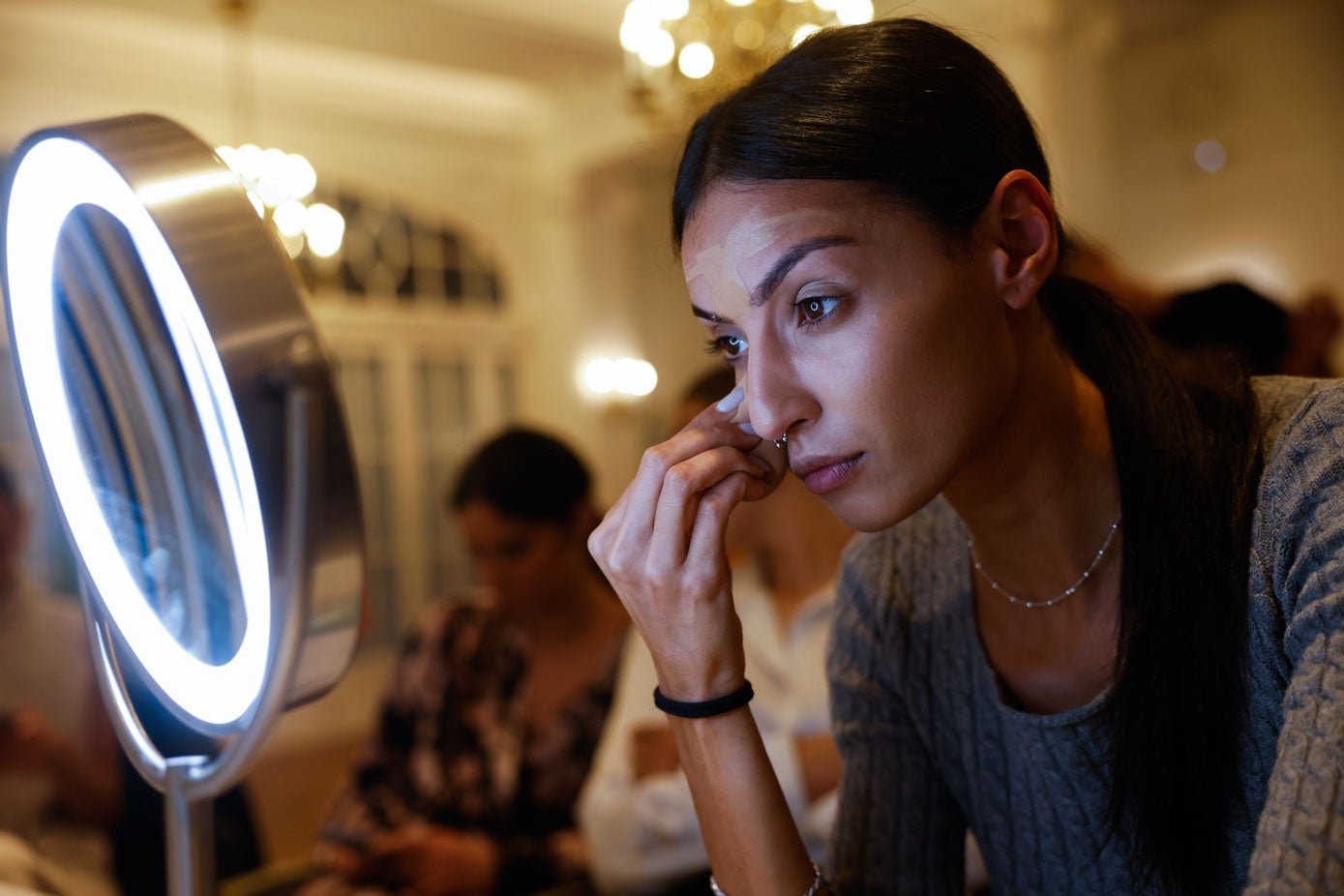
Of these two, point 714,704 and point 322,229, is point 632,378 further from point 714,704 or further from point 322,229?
point 714,704

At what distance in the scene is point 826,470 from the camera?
927mm

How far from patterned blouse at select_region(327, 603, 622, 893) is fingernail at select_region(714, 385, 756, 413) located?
137cm

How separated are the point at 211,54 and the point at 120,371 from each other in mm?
5929

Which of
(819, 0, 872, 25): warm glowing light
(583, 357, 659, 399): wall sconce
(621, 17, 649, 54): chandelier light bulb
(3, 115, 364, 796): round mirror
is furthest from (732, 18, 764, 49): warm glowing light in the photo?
(583, 357, 659, 399): wall sconce

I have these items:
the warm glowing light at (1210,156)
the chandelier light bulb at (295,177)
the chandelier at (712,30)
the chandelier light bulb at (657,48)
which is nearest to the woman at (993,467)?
the chandelier at (712,30)

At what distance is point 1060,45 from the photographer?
453 centimetres

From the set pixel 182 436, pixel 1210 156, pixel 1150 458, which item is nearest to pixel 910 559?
pixel 1150 458

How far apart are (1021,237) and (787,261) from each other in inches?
9.7

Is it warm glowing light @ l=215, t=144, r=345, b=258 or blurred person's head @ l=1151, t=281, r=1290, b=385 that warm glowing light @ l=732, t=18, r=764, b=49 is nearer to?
blurred person's head @ l=1151, t=281, r=1290, b=385

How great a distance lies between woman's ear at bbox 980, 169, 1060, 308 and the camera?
943mm

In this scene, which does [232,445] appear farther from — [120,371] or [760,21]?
[760,21]

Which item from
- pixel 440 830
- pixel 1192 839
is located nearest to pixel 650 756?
pixel 440 830

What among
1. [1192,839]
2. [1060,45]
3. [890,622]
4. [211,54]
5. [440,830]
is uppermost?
[211,54]

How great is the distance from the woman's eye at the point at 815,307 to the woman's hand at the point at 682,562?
16 centimetres
